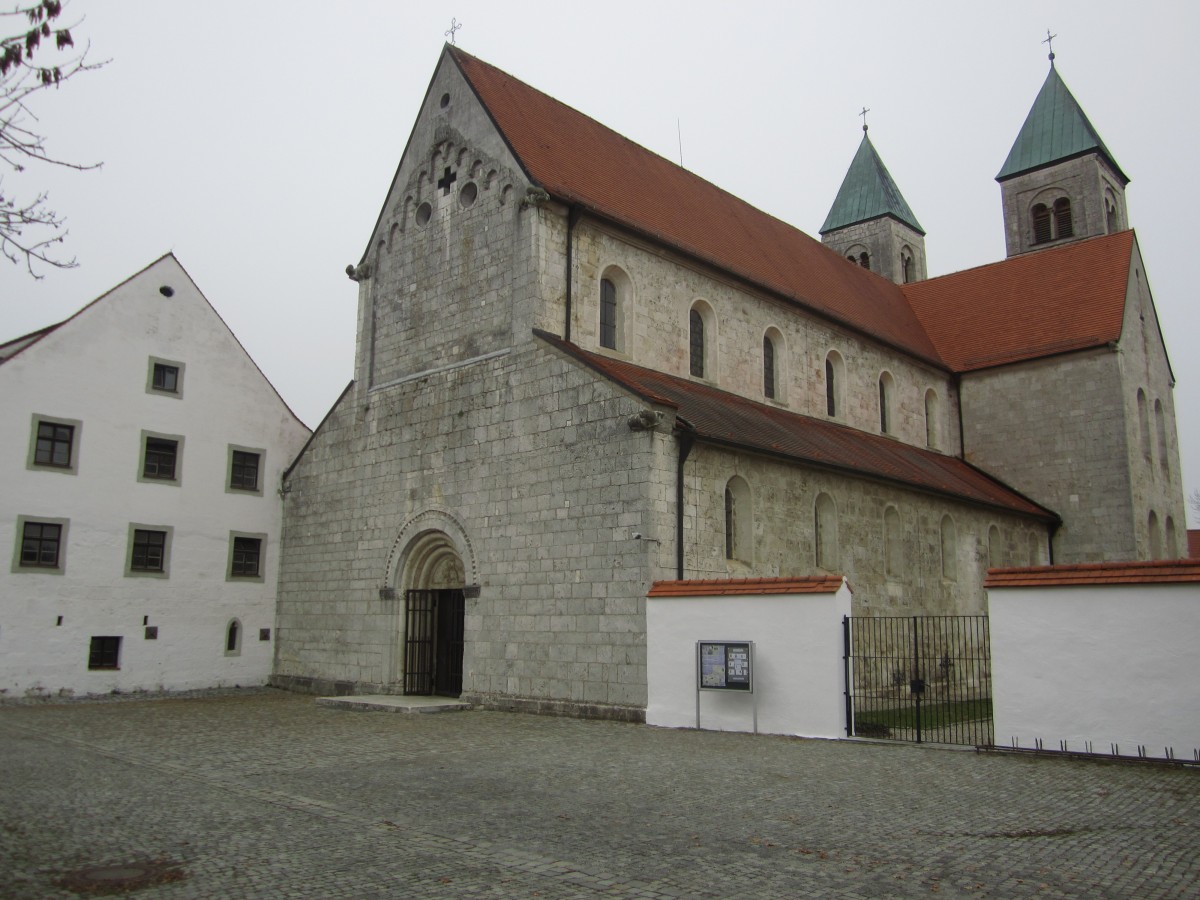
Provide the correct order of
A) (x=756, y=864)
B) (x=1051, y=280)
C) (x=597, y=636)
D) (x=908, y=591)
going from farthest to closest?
(x=1051, y=280) → (x=908, y=591) → (x=597, y=636) → (x=756, y=864)

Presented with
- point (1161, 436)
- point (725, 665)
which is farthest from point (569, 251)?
point (1161, 436)

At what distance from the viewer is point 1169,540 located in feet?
102

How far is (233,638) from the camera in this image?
23.7 meters

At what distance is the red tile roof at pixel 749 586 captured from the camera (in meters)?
14.3

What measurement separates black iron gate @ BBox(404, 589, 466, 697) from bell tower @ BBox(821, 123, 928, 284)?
96.5 ft

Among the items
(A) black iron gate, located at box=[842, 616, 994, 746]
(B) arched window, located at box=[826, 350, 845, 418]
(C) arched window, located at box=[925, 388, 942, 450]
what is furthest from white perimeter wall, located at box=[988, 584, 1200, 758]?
(C) arched window, located at box=[925, 388, 942, 450]

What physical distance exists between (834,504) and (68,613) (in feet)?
53.1

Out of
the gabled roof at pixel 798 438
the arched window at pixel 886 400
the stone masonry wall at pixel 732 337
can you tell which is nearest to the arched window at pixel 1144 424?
the gabled roof at pixel 798 438

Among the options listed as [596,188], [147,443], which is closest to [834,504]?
[596,188]

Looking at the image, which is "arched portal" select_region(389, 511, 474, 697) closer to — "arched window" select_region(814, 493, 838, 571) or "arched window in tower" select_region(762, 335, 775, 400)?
"arched window" select_region(814, 493, 838, 571)

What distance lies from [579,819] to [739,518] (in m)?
10.9

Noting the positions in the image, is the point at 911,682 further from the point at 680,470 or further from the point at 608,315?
the point at 608,315

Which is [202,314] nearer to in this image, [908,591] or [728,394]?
[728,394]

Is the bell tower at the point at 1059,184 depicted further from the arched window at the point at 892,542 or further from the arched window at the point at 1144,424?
the arched window at the point at 892,542
